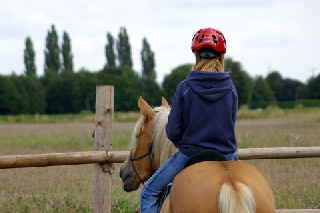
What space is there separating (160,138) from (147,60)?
3085 inches

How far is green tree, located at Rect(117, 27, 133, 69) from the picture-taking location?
79.6m

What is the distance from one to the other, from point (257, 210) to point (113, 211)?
3.96 metres

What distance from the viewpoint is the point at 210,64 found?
3447 mm

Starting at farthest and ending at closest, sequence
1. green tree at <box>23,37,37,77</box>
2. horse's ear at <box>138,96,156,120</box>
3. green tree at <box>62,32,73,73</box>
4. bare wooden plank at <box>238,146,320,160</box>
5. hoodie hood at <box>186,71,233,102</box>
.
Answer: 1. green tree at <box>62,32,73,73</box>
2. green tree at <box>23,37,37,77</box>
3. bare wooden plank at <box>238,146,320,160</box>
4. horse's ear at <box>138,96,156,120</box>
5. hoodie hood at <box>186,71,233,102</box>

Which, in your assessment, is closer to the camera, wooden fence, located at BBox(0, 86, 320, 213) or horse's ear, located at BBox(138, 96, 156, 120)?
horse's ear, located at BBox(138, 96, 156, 120)

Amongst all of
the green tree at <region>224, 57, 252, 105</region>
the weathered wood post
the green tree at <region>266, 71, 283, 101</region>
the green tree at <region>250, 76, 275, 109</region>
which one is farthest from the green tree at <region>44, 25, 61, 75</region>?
the weathered wood post

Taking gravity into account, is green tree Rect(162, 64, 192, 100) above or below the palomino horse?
above

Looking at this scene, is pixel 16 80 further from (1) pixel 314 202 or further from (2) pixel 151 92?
(1) pixel 314 202

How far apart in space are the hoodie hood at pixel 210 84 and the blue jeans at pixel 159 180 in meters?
0.42

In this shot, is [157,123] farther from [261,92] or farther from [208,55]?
[261,92]

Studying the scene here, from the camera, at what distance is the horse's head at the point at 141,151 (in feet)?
12.9

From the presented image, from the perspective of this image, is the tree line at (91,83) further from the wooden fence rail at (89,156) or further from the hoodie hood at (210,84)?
the hoodie hood at (210,84)

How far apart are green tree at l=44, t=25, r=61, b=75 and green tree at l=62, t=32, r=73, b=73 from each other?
2.97ft

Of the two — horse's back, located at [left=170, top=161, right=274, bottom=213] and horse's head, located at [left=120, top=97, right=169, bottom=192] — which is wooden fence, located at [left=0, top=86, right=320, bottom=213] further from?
horse's back, located at [left=170, top=161, right=274, bottom=213]
